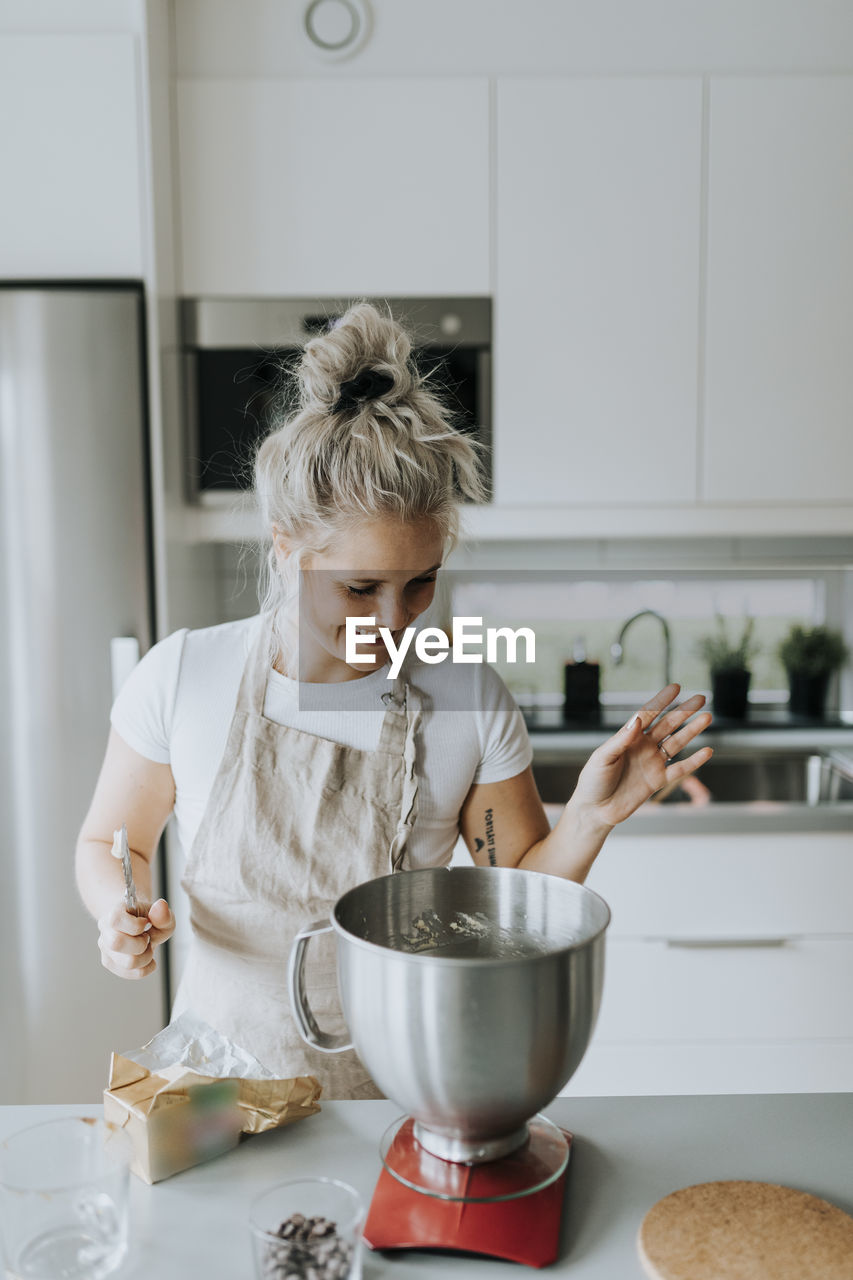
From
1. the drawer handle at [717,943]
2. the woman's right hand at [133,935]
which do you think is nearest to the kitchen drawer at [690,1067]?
the drawer handle at [717,943]

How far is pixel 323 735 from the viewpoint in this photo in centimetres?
115

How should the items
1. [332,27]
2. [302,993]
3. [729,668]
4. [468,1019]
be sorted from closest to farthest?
1. [468,1019]
2. [302,993]
3. [332,27]
4. [729,668]

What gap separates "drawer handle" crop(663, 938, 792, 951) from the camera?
1.92 metres

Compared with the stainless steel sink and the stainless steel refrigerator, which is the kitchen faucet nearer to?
the stainless steel sink

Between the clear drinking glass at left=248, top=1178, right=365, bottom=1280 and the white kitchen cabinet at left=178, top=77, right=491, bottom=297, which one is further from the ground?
the white kitchen cabinet at left=178, top=77, right=491, bottom=297

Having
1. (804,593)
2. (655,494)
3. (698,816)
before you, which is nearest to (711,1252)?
(698,816)

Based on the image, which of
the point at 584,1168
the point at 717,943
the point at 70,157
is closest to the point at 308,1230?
the point at 584,1168

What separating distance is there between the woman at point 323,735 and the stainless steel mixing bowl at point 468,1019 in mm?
349

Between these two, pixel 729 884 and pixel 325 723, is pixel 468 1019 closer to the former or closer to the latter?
pixel 325 723

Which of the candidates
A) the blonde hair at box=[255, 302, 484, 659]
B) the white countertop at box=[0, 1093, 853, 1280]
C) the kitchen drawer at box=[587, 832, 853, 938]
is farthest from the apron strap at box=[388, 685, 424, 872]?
the kitchen drawer at box=[587, 832, 853, 938]

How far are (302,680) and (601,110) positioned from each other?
1.40 metres

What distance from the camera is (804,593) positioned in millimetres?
2461

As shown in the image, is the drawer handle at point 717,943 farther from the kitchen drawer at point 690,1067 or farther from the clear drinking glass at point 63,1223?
the clear drinking glass at point 63,1223

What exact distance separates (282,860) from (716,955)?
1.16m
